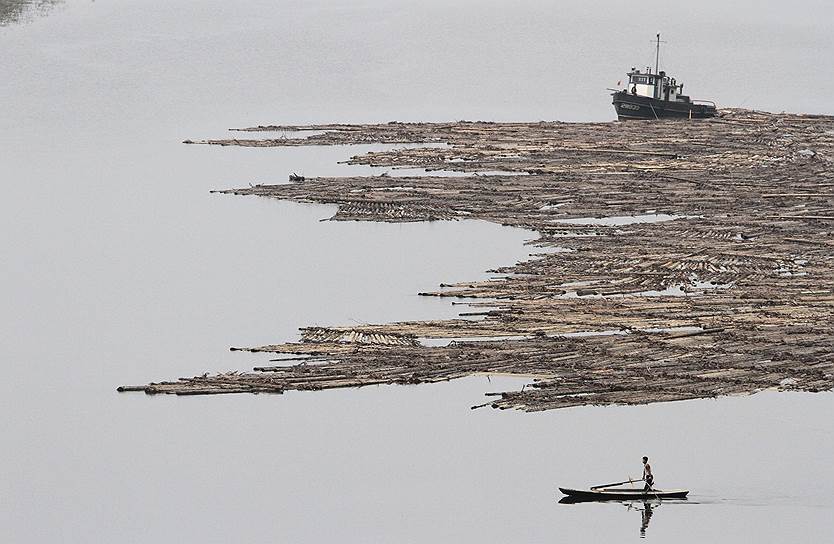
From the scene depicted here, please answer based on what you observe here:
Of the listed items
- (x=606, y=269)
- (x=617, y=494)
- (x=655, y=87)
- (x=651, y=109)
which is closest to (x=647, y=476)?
(x=617, y=494)

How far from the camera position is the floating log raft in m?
35.8

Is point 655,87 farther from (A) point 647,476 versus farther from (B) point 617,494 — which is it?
(B) point 617,494

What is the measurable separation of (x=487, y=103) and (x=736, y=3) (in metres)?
74.0

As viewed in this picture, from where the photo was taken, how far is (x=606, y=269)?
4400 cm

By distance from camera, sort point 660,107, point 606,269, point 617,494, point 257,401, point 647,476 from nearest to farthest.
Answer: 1. point 617,494
2. point 647,476
3. point 257,401
4. point 606,269
5. point 660,107

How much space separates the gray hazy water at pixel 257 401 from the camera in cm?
3180

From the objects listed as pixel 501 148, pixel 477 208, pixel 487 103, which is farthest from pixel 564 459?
pixel 487 103

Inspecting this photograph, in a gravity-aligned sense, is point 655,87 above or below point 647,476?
above

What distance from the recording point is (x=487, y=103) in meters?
92.4

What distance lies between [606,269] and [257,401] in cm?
1148

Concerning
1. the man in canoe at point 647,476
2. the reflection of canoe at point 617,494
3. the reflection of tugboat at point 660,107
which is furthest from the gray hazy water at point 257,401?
the reflection of tugboat at point 660,107

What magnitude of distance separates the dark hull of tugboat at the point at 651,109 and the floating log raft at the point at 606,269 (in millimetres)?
5838

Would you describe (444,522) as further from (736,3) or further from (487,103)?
(736,3)

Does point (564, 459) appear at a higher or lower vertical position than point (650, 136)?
lower
